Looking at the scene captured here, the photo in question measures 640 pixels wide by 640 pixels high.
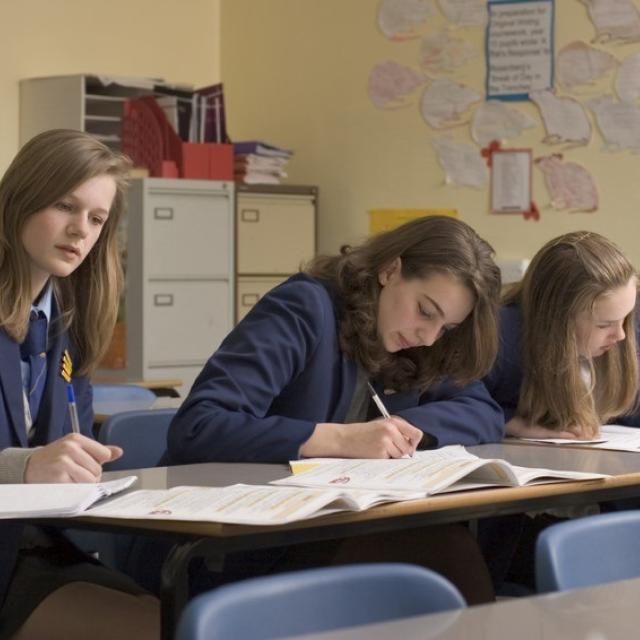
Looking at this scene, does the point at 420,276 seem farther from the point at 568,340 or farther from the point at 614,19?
the point at 614,19

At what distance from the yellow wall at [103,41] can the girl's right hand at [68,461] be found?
3.78 m

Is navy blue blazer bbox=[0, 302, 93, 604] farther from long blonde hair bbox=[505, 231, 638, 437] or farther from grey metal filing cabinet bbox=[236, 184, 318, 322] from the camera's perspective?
grey metal filing cabinet bbox=[236, 184, 318, 322]

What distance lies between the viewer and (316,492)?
2.11 metres

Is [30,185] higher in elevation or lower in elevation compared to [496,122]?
lower

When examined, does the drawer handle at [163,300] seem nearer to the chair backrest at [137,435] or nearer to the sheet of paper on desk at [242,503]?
the chair backrest at [137,435]

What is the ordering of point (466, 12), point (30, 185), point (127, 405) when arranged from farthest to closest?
point (466, 12)
point (127, 405)
point (30, 185)

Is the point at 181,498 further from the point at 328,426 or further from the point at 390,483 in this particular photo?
the point at 328,426

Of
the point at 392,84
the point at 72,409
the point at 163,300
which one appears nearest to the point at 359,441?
the point at 72,409

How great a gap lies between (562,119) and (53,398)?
133 inches

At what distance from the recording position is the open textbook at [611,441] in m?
2.92

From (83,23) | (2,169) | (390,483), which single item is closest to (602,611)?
(390,483)

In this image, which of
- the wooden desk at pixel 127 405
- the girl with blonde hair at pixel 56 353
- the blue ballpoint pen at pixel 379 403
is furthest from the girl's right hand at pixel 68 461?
the wooden desk at pixel 127 405

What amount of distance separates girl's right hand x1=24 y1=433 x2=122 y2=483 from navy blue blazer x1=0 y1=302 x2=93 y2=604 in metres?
0.11

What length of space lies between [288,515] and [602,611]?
0.52 m
